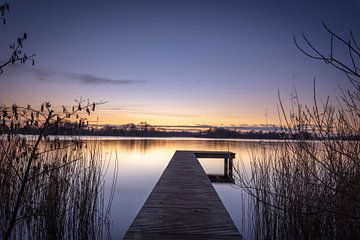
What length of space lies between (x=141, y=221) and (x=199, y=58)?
12.2m

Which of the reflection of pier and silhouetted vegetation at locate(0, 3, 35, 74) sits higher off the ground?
silhouetted vegetation at locate(0, 3, 35, 74)

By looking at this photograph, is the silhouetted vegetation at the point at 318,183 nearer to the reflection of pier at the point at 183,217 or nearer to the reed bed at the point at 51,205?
the reflection of pier at the point at 183,217

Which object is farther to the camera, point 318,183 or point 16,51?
point 318,183

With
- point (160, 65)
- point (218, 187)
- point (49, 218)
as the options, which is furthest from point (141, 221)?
point (160, 65)

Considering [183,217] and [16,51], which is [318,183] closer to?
[183,217]

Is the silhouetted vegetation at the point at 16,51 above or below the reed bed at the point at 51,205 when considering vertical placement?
above

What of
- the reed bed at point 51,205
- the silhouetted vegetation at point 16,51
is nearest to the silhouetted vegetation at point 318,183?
the silhouetted vegetation at point 16,51

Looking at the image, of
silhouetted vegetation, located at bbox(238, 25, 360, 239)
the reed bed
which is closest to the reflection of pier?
silhouetted vegetation, located at bbox(238, 25, 360, 239)

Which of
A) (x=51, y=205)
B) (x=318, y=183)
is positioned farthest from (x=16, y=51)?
(x=318, y=183)

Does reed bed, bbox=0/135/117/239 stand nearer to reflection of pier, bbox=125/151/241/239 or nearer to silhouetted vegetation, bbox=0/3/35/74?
reflection of pier, bbox=125/151/241/239

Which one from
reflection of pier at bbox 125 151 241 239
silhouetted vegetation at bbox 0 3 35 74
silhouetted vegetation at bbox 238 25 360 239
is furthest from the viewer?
silhouetted vegetation at bbox 238 25 360 239

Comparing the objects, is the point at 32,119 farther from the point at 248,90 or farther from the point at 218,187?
the point at 248,90

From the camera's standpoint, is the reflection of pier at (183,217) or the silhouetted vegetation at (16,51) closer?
the silhouetted vegetation at (16,51)

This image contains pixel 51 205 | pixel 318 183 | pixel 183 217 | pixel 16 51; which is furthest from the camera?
pixel 51 205
